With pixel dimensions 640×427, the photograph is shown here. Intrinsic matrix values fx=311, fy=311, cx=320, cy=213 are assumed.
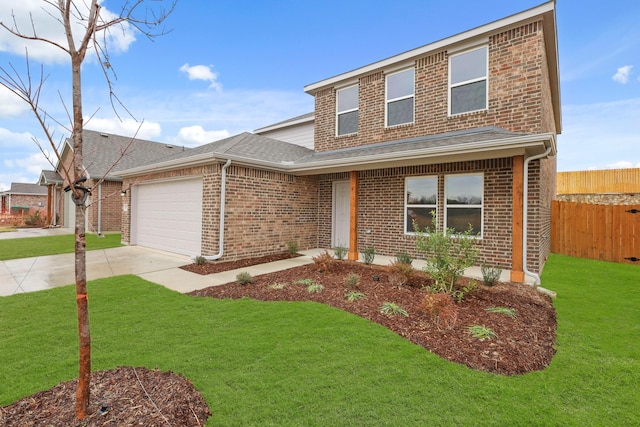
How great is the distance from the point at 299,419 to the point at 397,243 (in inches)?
294

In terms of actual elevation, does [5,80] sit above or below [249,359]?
above

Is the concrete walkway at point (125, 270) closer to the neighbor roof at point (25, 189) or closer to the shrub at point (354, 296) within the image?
the shrub at point (354, 296)

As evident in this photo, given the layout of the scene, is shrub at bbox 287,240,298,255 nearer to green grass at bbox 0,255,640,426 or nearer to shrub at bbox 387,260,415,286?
shrub at bbox 387,260,415,286

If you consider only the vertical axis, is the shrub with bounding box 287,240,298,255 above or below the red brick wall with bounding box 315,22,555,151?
below

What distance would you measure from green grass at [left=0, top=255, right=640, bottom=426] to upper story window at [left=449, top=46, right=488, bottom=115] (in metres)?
5.69

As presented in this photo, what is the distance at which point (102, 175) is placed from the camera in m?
16.8

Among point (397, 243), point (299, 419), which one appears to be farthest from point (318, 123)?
point (299, 419)

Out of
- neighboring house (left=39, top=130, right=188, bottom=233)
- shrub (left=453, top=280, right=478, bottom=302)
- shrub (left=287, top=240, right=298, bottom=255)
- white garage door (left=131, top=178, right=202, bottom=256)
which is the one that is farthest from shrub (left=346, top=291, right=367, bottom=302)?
neighboring house (left=39, top=130, right=188, bottom=233)

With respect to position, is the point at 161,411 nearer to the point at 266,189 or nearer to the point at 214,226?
the point at 214,226

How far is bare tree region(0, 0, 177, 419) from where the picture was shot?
205 centimetres

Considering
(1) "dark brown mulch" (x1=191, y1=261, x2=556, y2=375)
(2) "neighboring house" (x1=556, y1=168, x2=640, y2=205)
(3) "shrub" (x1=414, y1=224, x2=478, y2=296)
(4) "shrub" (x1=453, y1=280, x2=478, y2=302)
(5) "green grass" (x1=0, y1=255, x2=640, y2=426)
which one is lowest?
(5) "green grass" (x1=0, y1=255, x2=640, y2=426)

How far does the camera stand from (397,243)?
9.38 meters

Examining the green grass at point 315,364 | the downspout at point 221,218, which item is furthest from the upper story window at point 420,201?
the downspout at point 221,218

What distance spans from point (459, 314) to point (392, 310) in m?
0.94
